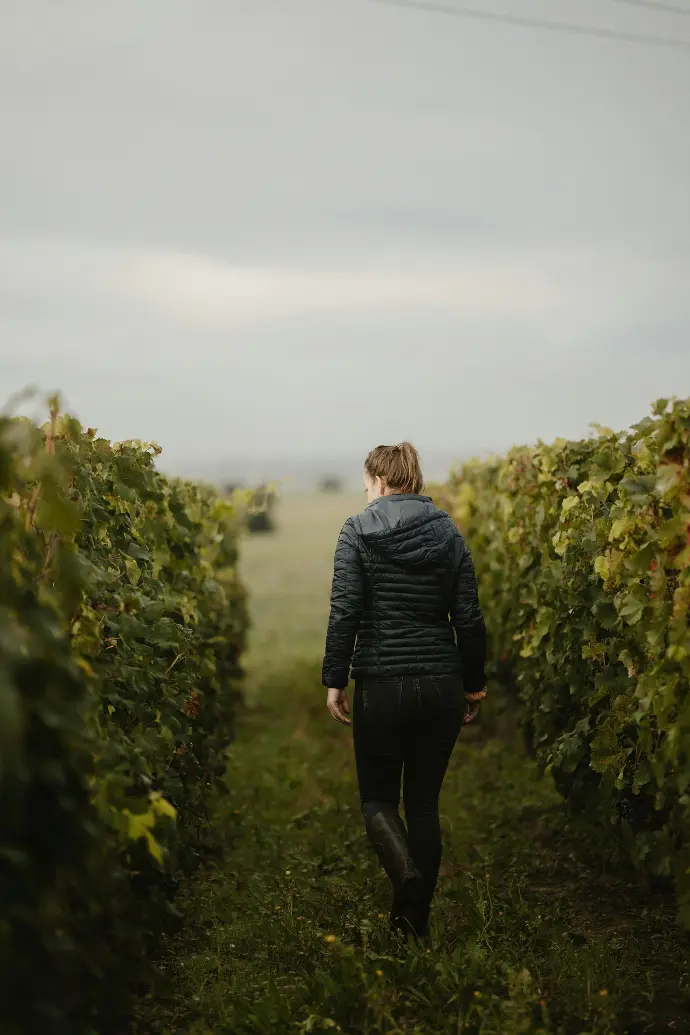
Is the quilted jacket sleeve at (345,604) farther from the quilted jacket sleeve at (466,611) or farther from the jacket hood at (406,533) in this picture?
the quilted jacket sleeve at (466,611)

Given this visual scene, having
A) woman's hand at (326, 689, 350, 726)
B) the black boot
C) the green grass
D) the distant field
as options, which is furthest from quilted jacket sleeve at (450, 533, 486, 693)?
the distant field

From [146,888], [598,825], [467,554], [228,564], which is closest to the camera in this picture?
[146,888]

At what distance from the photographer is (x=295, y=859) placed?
5660 millimetres

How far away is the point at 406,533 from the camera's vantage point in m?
4.25

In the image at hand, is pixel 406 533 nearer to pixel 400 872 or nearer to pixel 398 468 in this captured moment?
pixel 398 468

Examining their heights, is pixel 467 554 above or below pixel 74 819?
above

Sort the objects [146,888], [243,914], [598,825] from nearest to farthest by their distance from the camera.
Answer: [146,888] → [243,914] → [598,825]

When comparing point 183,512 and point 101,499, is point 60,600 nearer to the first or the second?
point 101,499

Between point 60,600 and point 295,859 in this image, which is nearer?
point 60,600

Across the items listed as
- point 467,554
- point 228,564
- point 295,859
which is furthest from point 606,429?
point 228,564

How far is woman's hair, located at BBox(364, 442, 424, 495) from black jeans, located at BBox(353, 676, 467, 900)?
800 millimetres

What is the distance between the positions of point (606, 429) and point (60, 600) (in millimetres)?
3082

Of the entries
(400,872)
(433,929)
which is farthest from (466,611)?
(433,929)

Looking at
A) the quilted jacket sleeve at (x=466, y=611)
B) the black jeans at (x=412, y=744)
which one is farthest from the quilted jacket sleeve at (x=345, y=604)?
the quilted jacket sleeve at (x=466, y=611)
